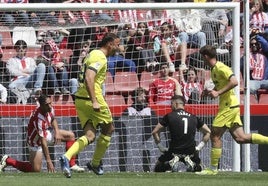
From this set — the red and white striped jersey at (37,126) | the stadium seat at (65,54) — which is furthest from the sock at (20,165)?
the stadium seat at (65,54)

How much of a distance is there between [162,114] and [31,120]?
96.3 inches

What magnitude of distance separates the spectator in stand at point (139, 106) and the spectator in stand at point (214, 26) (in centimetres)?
157

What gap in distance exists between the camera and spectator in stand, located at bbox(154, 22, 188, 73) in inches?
706

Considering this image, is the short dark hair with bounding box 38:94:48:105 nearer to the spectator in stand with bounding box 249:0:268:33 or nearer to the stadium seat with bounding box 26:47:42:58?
the stadium seat with bounding box 26:47:42:58

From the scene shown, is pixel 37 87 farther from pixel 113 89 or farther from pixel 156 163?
pixel 156 163

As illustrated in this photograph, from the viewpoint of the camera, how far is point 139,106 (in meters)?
17.8

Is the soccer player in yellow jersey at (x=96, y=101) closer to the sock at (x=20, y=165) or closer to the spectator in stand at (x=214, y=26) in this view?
the sock at (x=20, y=165)

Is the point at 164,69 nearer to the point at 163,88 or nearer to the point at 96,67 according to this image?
the point at 163,88

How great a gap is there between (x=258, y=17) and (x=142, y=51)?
5.02 metres

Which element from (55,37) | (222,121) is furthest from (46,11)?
(222,121)

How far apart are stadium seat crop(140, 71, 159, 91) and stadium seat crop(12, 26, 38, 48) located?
208 cm

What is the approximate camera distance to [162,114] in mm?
17875

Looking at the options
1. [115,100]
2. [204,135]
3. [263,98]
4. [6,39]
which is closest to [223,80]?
[204,135]

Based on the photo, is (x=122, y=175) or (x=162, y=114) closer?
(x=122, y=175)
